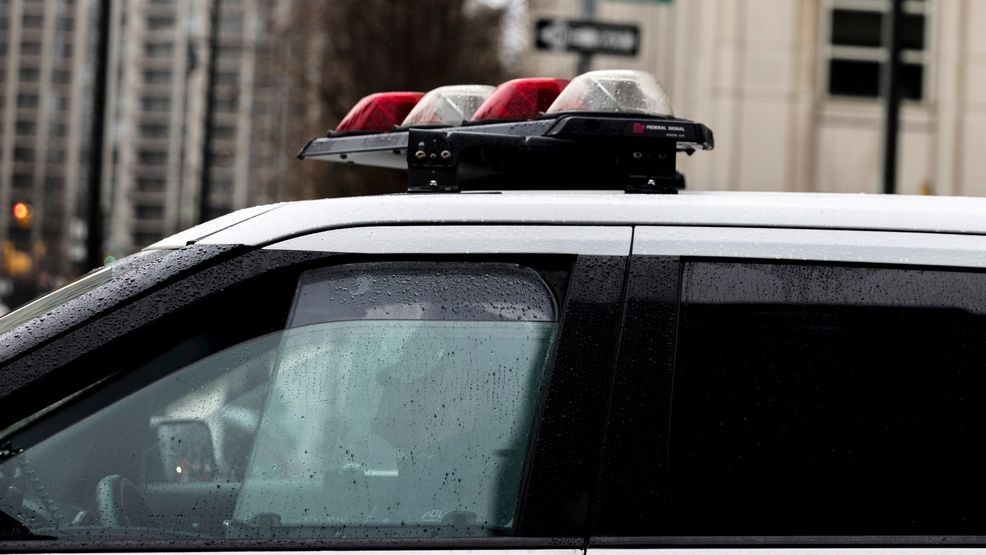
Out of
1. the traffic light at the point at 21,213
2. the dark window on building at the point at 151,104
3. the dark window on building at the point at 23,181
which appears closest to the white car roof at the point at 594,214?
the traffic light at the point at 21,213

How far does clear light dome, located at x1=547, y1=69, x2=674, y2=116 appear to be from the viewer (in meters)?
2.56

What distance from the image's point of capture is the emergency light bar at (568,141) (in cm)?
251

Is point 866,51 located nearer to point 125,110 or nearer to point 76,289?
point 76,289

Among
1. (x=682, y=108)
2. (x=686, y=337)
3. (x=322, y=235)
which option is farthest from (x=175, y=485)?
(x=682, y=108)

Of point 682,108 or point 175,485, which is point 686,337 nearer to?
point 175,485

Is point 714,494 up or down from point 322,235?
down

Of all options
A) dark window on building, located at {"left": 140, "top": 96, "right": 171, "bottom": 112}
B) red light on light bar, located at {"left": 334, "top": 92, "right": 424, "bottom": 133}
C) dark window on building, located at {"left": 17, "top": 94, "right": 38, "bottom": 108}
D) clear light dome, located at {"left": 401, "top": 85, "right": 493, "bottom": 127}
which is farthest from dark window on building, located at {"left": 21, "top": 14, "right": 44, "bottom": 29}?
clear light dome, located at {"left": 401, "top": 85, "right": 493, "bottom": 127}

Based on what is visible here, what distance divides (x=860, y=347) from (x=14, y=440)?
4.20 ft

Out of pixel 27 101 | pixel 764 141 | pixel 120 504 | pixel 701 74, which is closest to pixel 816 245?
pixel 120 504

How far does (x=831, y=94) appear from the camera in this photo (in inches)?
982

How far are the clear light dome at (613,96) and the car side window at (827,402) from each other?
44 centimetres

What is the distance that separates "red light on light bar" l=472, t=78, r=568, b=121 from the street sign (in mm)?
8554

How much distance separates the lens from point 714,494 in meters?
2.15

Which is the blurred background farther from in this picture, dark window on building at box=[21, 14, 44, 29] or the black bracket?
dark window on building at box=[21, 14, 44, 29]
